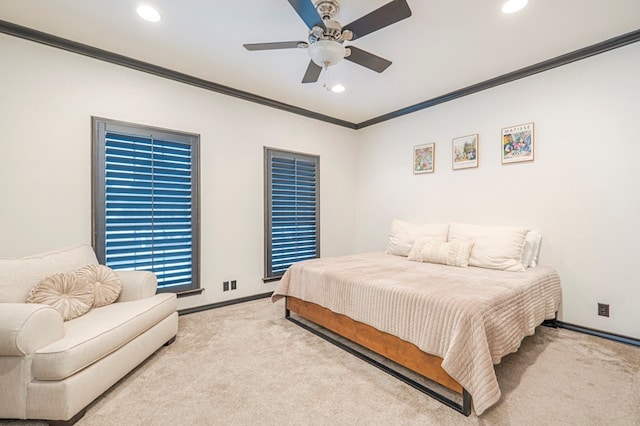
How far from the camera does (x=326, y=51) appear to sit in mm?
2100

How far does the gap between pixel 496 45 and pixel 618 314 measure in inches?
107

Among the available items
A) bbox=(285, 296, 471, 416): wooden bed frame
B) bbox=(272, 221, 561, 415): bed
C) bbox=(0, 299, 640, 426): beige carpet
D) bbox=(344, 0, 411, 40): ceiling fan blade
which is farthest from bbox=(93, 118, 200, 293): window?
bbox=(344, 0, 411, 40): ceiling fan blade

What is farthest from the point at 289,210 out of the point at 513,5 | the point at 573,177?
the point at 573,177

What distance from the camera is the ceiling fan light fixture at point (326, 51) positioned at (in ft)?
6.78

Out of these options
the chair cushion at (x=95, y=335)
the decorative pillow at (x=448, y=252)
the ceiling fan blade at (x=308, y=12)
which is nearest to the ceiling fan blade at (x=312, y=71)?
the ceiling fan blade at (x=308, y=12)

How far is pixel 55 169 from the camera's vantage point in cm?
258

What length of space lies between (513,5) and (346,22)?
127 cm

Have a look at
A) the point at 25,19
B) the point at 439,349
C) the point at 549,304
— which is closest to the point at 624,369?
the point at 549,304

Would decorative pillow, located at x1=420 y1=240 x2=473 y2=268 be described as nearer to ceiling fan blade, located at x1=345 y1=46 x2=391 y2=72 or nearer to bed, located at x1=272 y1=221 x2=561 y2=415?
bed, located at x1=272 y1=221 x2=561 y2=415

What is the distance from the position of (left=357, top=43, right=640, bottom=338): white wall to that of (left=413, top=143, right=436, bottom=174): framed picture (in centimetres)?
14

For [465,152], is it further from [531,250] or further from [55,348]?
[55,348]

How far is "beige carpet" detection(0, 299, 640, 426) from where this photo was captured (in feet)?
5.29

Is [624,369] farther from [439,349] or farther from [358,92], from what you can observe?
[358,92]

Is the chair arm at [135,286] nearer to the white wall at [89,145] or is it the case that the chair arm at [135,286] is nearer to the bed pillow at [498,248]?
the white wall at [89,145]
